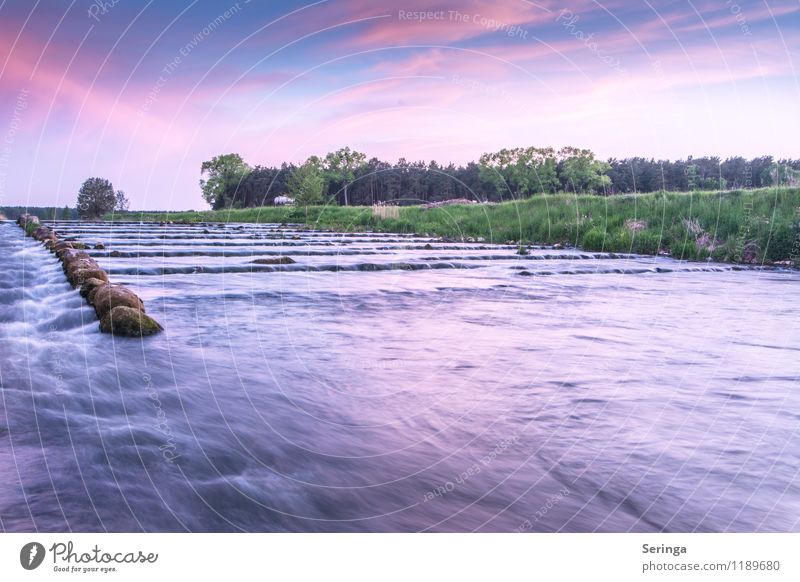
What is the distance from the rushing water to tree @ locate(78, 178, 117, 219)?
193 ft

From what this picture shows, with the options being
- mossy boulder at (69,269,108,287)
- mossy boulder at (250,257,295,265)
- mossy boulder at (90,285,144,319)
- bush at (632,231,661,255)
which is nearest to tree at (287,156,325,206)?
bush at (632,231,661,255)

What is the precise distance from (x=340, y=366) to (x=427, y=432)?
7.35 feet

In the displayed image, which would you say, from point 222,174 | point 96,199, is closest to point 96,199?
point 96,199

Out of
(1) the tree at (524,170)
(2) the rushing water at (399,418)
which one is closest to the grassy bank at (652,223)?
(2) the rushing water at (399,418)

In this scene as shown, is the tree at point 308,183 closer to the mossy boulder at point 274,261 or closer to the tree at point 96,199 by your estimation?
the tree at point 96,199

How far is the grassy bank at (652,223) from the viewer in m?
22.6

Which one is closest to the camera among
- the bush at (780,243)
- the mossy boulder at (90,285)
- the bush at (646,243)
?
the mossy boulder at (90,285)

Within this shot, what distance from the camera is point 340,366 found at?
713cm

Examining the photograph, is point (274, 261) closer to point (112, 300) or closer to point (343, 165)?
point (112, 300)

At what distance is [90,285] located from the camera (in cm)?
1073

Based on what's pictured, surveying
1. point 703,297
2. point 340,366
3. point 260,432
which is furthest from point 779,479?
point 703,297

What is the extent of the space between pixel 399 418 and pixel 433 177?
178 feet

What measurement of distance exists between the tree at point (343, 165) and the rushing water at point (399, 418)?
2485 inches

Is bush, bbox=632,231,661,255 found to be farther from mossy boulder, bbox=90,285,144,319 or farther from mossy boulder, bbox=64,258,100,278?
mossy boulder, bbox=90,285,144,319
